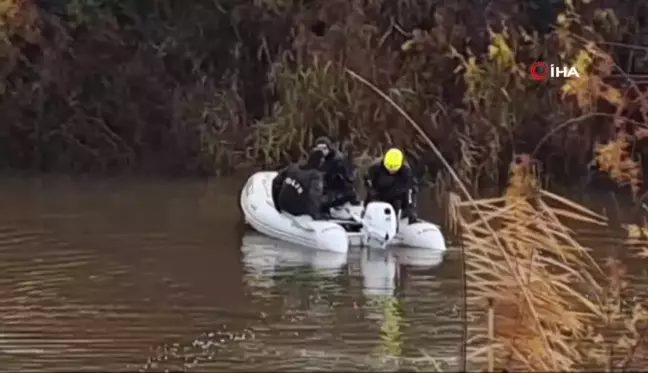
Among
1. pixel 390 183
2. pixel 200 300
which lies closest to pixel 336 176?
pixel 390 183

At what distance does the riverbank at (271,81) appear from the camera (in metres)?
11.6

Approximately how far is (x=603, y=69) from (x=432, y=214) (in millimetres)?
5499

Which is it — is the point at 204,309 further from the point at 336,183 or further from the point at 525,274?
the point at 525,274

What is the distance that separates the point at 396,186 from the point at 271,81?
182 inches

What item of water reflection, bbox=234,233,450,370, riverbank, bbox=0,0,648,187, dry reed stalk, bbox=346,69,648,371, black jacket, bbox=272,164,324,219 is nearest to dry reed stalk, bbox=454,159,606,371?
dry reed stalk, bbox=346,69,648,371

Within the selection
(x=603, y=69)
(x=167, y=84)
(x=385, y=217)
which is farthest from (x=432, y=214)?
(x=603, y=69)

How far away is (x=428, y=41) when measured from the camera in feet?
39.8

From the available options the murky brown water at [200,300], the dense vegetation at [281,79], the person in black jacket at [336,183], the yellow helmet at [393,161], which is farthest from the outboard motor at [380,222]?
the dense vegetation at [281,79]

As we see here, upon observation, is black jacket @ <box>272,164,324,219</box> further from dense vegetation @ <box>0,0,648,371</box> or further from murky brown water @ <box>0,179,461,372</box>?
dense vegetation @ <box>0,0,648,371</box>

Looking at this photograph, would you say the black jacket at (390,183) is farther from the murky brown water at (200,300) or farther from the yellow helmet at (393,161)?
the murky brown water at (200,300)

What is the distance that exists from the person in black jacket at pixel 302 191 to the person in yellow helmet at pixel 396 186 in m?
0.36

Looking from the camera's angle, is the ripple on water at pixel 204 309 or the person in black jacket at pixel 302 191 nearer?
the ripple on water at pixel 204 309

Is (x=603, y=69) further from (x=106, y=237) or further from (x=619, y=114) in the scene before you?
(x=106, y=237)

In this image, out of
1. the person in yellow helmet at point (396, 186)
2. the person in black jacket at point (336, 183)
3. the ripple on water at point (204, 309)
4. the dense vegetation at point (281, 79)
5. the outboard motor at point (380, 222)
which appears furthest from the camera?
the dense vegetation at point (281, 79)
